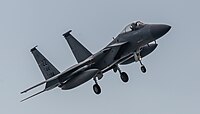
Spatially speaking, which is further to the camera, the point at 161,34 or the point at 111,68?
the point at 111,68

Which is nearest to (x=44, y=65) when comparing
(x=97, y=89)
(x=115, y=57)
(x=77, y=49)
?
(x=77, y=49)

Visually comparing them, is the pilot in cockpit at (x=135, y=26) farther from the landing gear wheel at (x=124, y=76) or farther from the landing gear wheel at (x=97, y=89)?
the landing gear wheel at (x=97, y=89)

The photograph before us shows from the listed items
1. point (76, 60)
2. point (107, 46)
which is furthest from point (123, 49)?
point (76, 60)

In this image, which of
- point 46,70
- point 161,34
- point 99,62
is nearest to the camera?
point 161,34

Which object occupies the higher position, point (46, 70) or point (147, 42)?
point (46, 70)

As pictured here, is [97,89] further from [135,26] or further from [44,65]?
[44,65]

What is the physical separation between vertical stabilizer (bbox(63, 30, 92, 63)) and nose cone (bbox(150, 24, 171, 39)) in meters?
7.35

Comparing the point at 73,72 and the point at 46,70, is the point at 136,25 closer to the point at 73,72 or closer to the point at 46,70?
the point at 73,72

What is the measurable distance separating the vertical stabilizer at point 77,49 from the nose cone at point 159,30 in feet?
24.1

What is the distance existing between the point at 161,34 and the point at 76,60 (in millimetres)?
9320

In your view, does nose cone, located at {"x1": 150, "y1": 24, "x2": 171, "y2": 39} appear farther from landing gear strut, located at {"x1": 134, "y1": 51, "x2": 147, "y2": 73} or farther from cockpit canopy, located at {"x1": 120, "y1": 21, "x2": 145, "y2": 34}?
landing gear strut, located at {"x1": 134, "y1": 51, "x2": 147, "y2": 73}

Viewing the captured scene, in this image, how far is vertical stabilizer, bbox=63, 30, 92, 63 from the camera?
49.7 m

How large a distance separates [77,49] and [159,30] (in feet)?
29.8

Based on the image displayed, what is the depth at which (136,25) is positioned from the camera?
4519 centimetres
